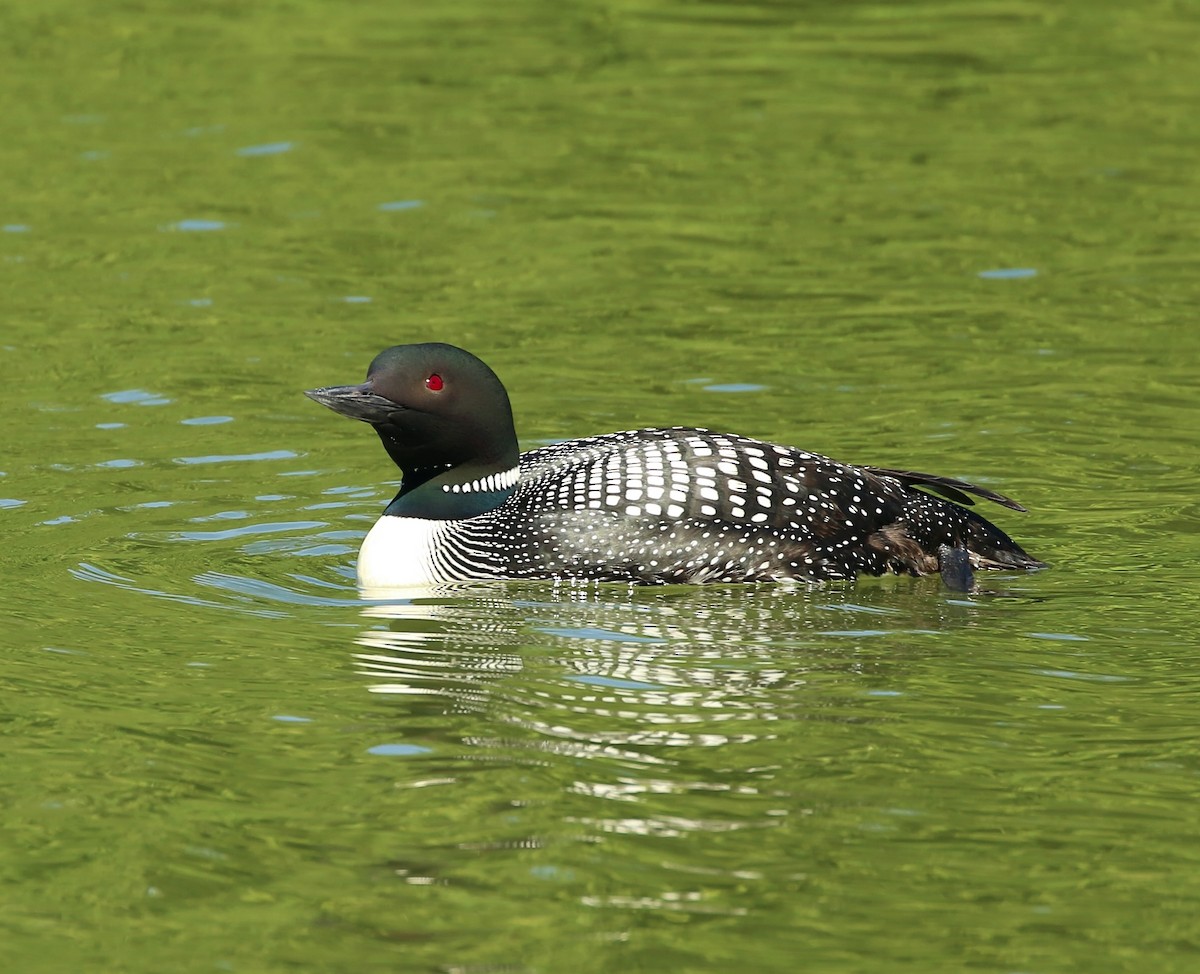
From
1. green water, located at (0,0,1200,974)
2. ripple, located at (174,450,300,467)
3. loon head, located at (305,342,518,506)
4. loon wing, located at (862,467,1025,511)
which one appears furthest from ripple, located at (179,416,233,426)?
loon wing, located at (862,467,1025,511)

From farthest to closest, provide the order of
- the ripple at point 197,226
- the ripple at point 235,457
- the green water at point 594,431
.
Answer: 1. the ripple at point 197,226
2. the ripple at point 235,457
3. the green water at point 594,431

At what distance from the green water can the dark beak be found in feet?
2.12

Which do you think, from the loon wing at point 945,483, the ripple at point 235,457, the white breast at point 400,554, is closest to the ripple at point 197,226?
the ripple at point 235,457

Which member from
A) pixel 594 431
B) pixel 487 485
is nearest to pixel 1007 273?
pixel 594 431

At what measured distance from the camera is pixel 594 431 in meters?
10.1

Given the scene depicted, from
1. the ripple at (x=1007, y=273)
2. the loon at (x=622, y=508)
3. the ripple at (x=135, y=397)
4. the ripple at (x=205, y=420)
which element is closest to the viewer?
the loon at (x=622, y=508)

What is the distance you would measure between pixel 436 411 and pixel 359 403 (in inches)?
11.8

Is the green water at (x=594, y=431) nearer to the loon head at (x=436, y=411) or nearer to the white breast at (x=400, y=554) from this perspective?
the white breast at (x=400, y=554)

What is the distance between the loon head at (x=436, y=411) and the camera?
7.98 meters

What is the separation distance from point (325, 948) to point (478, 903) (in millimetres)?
388

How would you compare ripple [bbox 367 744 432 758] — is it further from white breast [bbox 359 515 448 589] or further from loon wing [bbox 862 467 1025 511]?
loon wing [bbox 862 467 1025 511]

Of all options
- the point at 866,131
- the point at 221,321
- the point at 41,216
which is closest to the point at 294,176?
the point at 41,216

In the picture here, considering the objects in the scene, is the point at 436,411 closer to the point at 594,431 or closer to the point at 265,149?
the point at 594,431

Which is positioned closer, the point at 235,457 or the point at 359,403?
the point at 359,403
